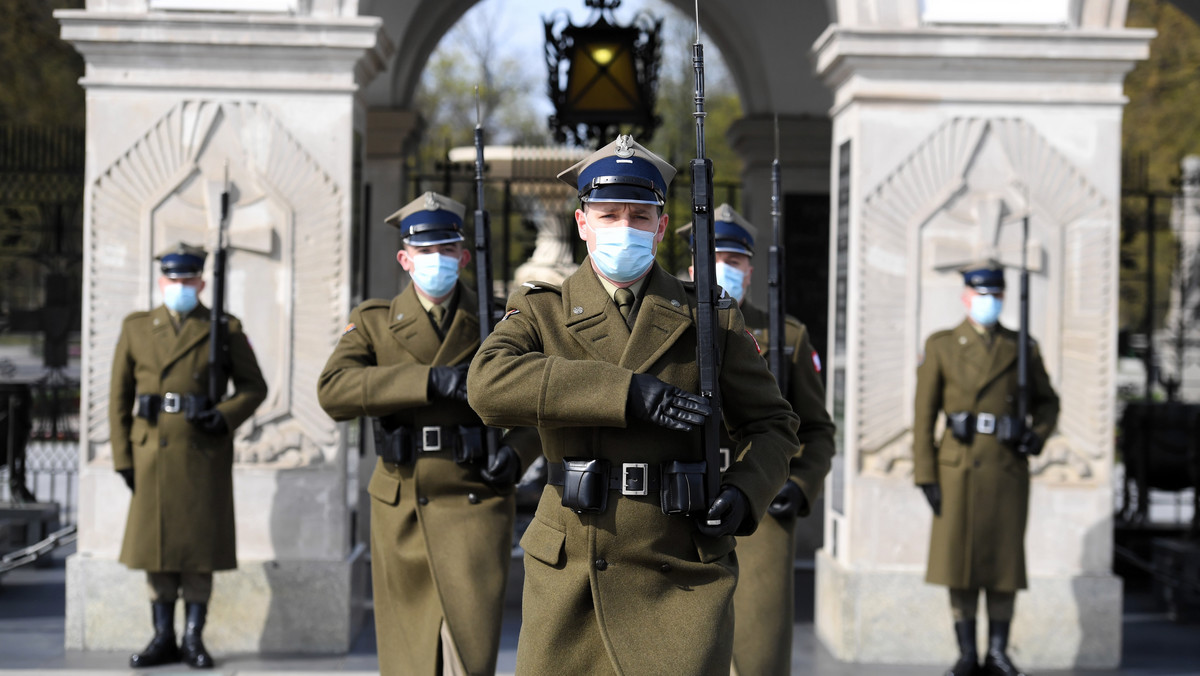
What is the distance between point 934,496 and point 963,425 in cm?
38

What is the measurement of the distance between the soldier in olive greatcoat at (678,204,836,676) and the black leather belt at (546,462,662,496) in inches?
51.5

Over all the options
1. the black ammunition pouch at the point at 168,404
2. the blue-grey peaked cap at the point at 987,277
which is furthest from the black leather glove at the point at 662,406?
the black ammunition pouch at the point at 168,404

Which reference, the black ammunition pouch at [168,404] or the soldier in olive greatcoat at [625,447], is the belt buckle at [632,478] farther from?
Answer: the black ammunition pouch at [168,404]

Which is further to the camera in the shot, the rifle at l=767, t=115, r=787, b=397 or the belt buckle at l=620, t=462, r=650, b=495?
the rifle at l=767, t=115, r=787, b=397

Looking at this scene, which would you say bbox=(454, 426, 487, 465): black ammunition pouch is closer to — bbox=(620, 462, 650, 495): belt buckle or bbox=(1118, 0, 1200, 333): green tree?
bbox=(620, 462, 650, 495): belt buckle

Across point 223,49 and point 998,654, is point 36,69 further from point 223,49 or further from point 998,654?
point 998,654

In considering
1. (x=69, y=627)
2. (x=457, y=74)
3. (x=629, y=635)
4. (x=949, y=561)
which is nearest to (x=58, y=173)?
(x=69, y=627)

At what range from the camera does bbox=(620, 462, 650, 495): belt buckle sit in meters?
3.09

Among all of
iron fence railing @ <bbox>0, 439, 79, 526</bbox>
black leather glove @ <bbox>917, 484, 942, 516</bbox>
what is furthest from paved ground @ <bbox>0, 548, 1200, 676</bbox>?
iron fence railing @ <bbox>0, 439, 79, 526</bbox>

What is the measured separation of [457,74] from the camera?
33.6 metres

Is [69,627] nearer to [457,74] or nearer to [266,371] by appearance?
[266,371]

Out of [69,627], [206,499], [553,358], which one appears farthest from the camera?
[69,627]

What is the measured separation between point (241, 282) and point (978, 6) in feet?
13.8

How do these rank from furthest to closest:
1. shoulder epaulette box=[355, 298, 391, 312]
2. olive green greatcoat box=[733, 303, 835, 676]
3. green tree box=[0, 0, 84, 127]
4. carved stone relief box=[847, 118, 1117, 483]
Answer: green tree box=[0, 0, 84, 127] → carved stone relief box=[847, 118, 1117, 483] → shoulder epaulette box=[355, 298, 391, 312] → olive green greatcoat box=[733, 303, 835, 676]
